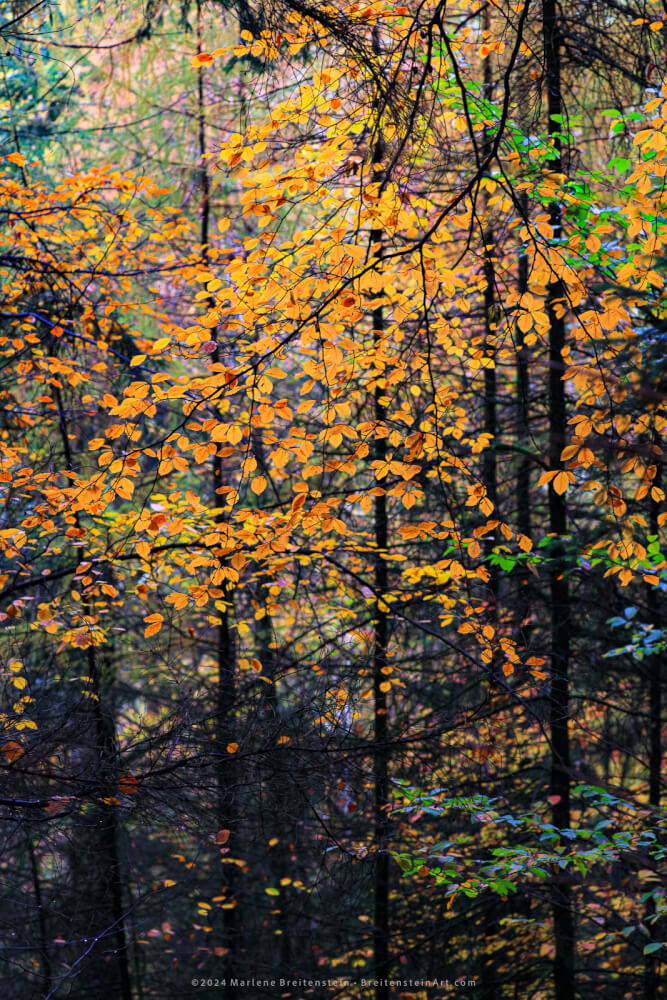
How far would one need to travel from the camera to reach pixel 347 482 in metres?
8.30

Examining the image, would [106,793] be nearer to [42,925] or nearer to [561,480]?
[561,480]

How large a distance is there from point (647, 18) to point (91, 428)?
21.5 ft

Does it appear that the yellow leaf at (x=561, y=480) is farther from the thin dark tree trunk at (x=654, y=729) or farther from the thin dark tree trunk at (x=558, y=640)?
the thin dark tree trunk at (x=654, y=729)

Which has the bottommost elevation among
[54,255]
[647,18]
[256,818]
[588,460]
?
[256,818]

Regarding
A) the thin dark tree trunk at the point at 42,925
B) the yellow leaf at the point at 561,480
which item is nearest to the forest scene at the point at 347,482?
the yellow leaf at the point at 561,480

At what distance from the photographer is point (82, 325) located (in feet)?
23.8

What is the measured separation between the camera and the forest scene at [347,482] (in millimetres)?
3775

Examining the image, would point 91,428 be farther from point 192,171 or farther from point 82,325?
point 192,171

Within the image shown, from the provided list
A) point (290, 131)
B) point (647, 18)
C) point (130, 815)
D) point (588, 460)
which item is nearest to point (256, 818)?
point (130, 815)

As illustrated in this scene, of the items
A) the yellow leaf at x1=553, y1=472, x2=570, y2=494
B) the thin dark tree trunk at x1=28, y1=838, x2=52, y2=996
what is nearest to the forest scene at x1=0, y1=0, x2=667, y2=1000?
the yellow leaf at x1=553, y1=472, x2=570, y2=494

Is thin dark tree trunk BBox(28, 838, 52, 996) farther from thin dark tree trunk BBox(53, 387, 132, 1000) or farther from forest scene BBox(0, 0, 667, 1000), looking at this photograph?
thin dark tree trunk BBox(53, 387, 132, 1000)

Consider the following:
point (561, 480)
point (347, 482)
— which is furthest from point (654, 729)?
point (561, 480)

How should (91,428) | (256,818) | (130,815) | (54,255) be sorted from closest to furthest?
(130,815) < (256,818) < (54,255) < (91,428)

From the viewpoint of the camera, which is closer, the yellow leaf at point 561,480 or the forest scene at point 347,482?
the yellow leaf at point 561,480
